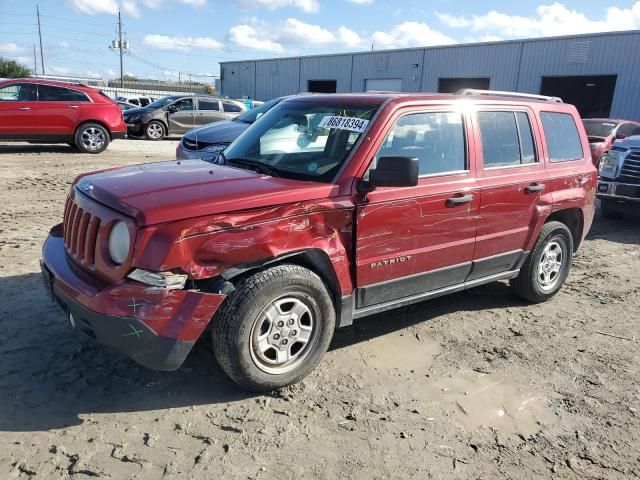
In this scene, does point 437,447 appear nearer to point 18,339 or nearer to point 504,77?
point 18,339

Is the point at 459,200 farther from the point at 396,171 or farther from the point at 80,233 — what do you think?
the point at 80,233

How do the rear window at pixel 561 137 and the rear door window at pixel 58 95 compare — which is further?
the rear door window at pixel 58 95

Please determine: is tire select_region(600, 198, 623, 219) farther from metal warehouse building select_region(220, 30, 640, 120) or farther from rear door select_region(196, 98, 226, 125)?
metal warehouse building select_region(220, 30, 640, 120)

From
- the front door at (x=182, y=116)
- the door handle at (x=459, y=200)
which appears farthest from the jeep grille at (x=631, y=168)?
the front door at (x=182, y=116)

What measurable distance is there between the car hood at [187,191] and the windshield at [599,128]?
1140 centimetres

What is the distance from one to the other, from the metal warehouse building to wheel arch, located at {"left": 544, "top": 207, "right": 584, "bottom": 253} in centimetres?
2081

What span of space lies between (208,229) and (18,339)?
194 centimetres

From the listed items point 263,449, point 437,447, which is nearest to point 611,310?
point 437,447

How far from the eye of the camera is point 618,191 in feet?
28.2

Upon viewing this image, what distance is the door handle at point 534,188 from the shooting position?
14.9 feet

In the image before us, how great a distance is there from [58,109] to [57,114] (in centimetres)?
12

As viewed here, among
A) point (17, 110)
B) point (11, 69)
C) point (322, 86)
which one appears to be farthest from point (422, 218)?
point (11, 69)

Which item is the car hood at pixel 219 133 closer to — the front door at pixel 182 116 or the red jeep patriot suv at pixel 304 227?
the red jeep patriot suv at pixel 304 227

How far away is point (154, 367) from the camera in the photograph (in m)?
2.98
